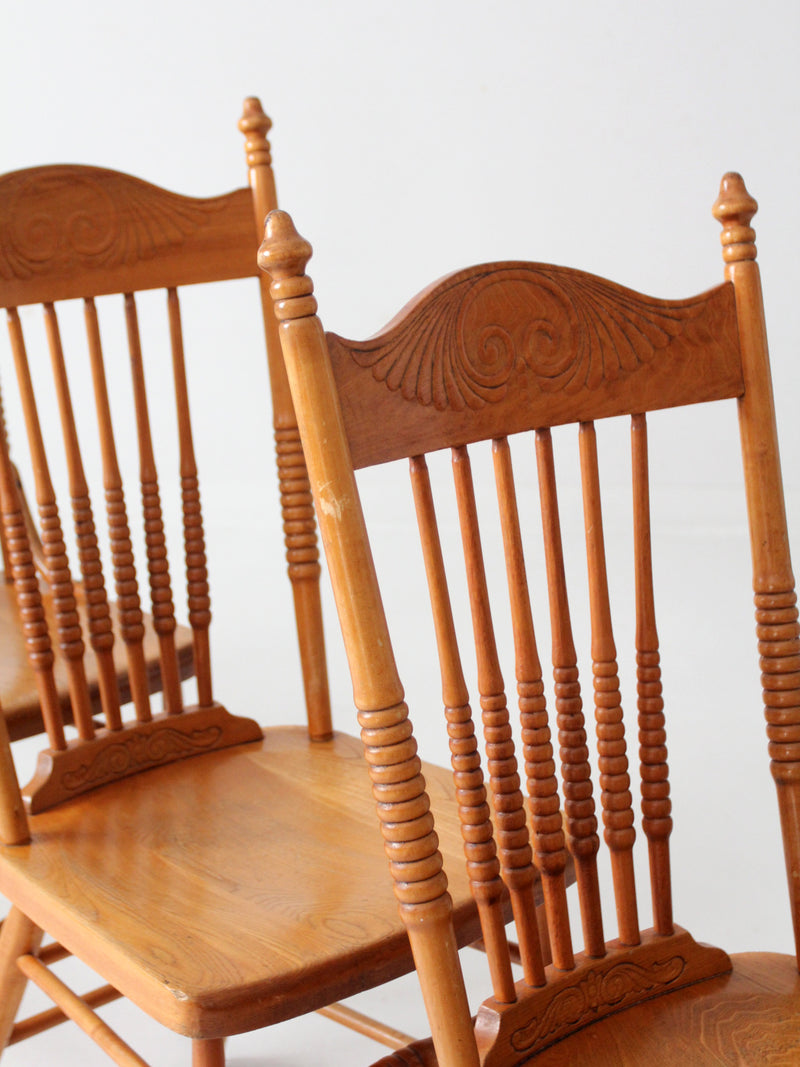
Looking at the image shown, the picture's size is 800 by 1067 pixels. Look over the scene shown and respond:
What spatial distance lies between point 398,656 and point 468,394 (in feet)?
7.11

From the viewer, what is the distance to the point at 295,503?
1.31 m

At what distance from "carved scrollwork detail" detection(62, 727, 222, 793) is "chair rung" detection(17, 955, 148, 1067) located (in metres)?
0.18

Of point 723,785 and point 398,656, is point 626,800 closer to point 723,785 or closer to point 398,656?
point 723,785

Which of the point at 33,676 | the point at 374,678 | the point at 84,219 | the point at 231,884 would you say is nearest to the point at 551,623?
the point at 374,678

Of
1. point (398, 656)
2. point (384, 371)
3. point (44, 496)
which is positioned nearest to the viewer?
point (384, 371)

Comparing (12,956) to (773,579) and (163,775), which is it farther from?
(773,579)

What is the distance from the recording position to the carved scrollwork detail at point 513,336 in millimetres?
770

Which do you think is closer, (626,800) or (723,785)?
(626,800)

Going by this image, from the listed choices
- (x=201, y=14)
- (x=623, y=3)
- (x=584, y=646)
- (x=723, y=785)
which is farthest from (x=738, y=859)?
(x=201, y=14)

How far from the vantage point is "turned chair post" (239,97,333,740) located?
4.19ft

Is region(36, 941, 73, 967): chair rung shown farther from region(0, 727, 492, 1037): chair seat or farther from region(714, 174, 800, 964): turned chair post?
region(714, 174, 800, 964): turned chair post

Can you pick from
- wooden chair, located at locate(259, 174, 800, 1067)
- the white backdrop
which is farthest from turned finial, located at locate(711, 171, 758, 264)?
the white backdrop

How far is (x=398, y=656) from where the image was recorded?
2.93m

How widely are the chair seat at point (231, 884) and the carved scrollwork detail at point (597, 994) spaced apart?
0.14 metres
